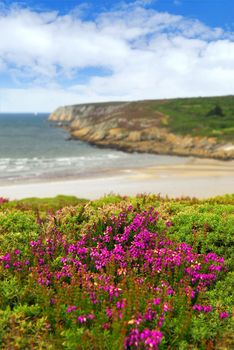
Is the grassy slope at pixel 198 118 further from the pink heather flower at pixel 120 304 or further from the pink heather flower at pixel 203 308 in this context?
the pink heather flower at pixel 120 304

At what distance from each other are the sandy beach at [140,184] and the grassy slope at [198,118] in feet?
107

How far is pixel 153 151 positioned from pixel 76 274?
7403 cm

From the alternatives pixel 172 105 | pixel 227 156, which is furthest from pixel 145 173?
pixel 172 105

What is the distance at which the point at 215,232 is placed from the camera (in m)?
8.62

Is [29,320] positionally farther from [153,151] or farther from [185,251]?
[153,151]

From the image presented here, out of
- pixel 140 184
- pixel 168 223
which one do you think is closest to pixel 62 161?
pixel 140 184

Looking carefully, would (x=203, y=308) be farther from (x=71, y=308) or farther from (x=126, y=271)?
(x=71, y=308)

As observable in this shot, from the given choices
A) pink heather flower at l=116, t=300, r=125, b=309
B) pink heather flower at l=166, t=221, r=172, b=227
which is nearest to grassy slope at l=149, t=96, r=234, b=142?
pink heather flower at l=166, t=221, r=172, b=227

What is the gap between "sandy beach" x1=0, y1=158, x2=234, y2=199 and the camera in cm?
3831

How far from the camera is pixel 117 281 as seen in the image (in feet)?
22.5

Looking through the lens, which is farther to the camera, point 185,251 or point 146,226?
point 146,226

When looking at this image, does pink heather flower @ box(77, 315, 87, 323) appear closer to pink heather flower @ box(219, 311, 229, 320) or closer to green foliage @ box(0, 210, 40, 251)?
pink heather flower @ box(219, 311, 229, 320)

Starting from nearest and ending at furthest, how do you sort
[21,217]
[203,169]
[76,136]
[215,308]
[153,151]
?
1. [215,308]
2. [21,217]
3. [203,169]
4. [153,151]
5. [76,136]

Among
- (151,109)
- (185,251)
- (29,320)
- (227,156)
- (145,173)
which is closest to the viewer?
(29,320)
